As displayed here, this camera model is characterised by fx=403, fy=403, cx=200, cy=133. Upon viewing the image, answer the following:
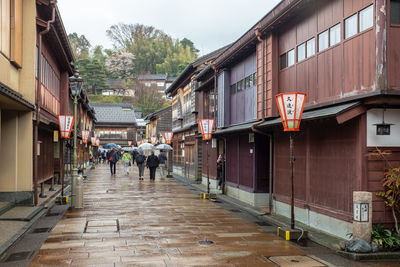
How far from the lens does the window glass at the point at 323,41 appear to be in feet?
36.3

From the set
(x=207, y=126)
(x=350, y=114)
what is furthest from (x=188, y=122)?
(x=350, y=114)

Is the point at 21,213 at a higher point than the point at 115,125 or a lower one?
lower

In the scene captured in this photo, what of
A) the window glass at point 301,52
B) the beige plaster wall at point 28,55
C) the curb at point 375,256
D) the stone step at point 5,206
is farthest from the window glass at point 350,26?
the stone step at point 5,206

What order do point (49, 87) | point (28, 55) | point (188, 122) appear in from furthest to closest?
point (188, 122) → point (49, 87) → point (28, 55)

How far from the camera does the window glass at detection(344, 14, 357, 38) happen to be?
31.4 ft

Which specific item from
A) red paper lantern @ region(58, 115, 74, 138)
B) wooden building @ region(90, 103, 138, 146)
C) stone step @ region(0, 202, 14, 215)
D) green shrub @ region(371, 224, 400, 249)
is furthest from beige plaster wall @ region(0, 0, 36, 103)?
wooden building @ region(90, 103, 138, 146)

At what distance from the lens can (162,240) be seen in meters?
9.87

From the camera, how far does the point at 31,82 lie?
47.5 ft

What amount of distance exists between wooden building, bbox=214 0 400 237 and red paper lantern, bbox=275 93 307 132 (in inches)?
12.1

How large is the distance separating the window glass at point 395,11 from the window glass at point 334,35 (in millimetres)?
1823

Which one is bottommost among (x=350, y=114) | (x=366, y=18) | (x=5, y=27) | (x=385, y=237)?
(x=385, y=237)

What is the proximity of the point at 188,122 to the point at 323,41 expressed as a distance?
68.3ft

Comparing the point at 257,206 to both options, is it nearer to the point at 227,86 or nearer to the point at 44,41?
the point at 227,86

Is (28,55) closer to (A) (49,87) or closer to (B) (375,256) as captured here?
(A) (49,87)
